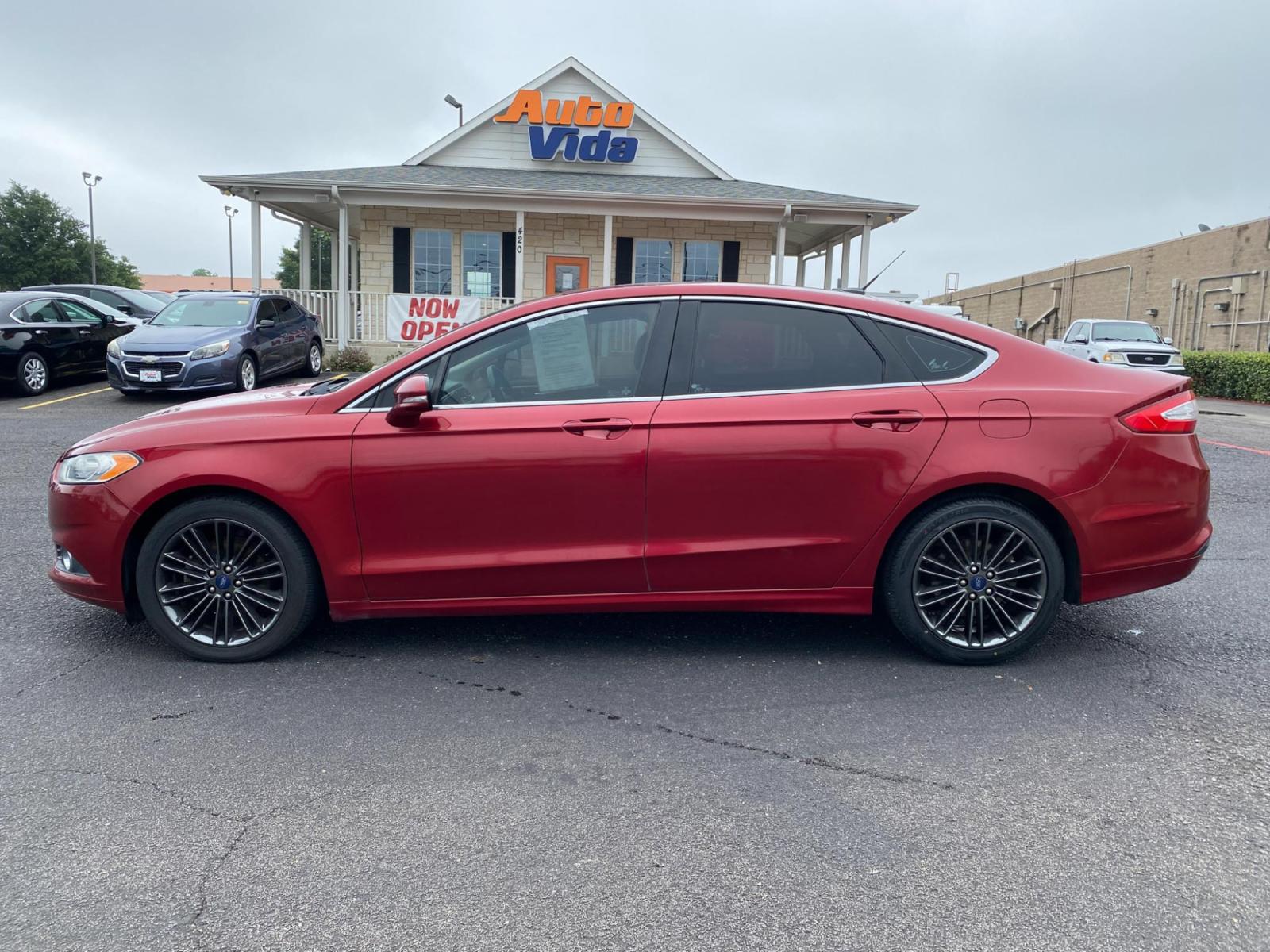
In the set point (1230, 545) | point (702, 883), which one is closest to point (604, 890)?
point (702, 883)

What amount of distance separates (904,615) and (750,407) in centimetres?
111

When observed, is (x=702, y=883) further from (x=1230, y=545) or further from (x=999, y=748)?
(x=1230, y=545)

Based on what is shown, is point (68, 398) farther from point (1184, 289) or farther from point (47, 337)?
point (1184, 289)

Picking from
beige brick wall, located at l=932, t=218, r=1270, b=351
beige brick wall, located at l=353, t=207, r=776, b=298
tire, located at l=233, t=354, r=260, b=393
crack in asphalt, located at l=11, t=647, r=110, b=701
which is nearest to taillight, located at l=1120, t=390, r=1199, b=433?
crack in asphalt, located at l=11, t=647, r=110, b=701

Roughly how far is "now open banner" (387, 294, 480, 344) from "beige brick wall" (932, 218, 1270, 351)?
21659mm

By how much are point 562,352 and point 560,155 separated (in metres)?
18.4

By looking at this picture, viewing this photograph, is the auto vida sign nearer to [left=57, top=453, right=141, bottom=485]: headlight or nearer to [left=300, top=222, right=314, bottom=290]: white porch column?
[left=300, top=222, right=314, bottom=290]: white porch column

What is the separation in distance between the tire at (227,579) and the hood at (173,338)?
408 inches

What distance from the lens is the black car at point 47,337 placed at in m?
14.0

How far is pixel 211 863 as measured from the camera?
2.65 meters

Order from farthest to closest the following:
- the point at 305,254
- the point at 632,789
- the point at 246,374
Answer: the point at 305,254
the point at 246,374
the point at 632,789

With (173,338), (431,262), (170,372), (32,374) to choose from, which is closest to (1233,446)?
(170,372)

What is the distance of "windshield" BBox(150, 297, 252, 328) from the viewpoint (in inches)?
566

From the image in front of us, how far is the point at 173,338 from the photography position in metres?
13.6
